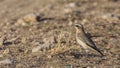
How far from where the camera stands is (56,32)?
1266 cm

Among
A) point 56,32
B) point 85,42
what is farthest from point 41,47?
point 56,32

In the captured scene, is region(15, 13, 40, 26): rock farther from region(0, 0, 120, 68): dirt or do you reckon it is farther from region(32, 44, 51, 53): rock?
region(32, 44, 51, 53): rock

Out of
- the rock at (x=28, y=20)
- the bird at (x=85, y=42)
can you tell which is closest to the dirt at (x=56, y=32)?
the rock at (x=28, y=20)

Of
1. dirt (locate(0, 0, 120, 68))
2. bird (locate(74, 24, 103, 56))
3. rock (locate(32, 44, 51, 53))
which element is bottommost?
dirt (locate(0, 0, 120, 68))

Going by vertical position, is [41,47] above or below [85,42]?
below

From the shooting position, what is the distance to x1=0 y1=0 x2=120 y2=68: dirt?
10.1 metres

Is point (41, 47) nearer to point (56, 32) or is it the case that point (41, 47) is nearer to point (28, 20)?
point (56, 32)

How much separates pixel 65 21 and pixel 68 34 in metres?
1.91

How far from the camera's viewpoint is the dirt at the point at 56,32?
1014cm

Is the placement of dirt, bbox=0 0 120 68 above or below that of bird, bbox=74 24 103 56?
below

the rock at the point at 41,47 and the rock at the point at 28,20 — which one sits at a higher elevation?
the rock at the point at 41,47

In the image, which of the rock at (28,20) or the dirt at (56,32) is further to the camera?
the rock at (28,20)

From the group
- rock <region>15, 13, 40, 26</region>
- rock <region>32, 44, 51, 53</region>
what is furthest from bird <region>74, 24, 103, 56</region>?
rock <region>15, 13, 40, 26</region>

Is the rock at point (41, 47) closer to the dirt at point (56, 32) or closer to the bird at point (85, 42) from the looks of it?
the dirt at point (56, 32)
